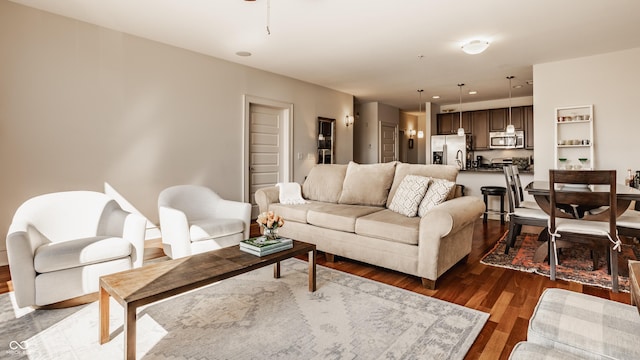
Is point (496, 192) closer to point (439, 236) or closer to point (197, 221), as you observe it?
point (439, 236)

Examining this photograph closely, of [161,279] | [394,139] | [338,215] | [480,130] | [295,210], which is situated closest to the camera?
[161,279]

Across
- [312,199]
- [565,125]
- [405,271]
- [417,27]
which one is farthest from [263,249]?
[565,125]

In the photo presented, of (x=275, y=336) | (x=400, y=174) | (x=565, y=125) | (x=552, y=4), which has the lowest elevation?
(x=275, y=336)

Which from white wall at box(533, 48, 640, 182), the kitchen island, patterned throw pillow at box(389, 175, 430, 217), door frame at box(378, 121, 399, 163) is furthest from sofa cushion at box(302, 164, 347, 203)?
door frame at box(378, 121, 399, 163)

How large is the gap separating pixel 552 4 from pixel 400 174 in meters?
2.19

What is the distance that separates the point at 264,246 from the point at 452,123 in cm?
770

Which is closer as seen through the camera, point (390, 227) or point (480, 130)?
point (390, 227)

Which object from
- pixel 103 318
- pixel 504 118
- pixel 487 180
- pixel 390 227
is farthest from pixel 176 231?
pixel 504 118

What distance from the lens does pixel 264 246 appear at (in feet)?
7.44

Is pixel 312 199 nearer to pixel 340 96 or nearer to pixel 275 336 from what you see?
pixel 275 336

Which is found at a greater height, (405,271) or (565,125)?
(565,125)

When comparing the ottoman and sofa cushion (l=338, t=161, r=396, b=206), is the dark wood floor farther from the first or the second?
sofa cushion (l=338, t=161, r=396, b=206)

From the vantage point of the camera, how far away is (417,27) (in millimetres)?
3660

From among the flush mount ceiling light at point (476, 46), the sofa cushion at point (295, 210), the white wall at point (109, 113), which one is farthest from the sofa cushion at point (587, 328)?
the white wall at point (109, 113)
